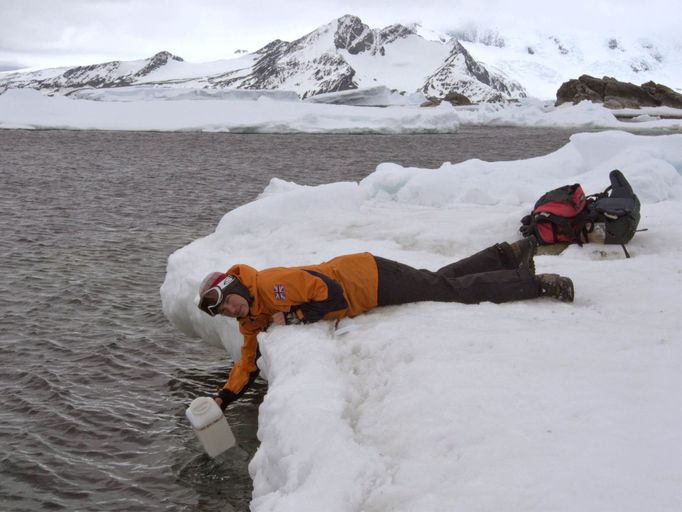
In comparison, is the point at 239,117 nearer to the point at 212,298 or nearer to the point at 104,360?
the point at 104,360

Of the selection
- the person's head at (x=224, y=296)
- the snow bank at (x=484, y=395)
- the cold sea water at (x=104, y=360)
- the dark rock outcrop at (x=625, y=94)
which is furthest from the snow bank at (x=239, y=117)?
the person's head at (x=224, y=296)

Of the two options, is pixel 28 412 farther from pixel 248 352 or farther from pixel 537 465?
pixel 537 465

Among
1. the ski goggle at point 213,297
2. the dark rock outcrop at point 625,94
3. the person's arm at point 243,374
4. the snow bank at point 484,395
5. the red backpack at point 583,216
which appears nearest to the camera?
the snow bank at point 484,395

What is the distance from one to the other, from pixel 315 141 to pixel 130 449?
1210 inches

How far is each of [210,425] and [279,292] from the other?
109cm

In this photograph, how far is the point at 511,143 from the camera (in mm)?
33844

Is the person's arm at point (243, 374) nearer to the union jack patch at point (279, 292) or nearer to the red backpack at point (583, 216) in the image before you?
the union jack patch at point (279, 292)

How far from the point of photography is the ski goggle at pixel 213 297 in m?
4.62

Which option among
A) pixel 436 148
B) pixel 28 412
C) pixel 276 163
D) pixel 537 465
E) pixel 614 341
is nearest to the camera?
pixel 537 465

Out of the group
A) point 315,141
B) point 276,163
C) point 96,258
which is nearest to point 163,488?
point 96,258

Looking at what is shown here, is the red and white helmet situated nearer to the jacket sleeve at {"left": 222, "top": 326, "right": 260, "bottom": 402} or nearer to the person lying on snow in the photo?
the person lying on snow

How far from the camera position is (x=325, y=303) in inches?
193

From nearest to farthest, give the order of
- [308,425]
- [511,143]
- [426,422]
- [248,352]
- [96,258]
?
[426,422] → [308,425] → [248,352] → [96,258] → [511,143]

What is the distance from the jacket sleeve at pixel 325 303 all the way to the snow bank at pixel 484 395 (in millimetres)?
95
